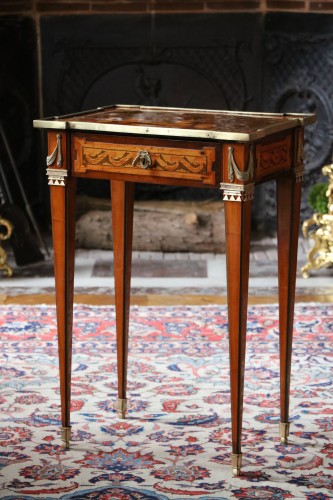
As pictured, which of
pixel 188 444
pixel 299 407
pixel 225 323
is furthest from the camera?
pixel 225 323

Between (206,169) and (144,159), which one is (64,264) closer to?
(144,159)

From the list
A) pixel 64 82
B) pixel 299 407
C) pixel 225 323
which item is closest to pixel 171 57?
pixel 64 82

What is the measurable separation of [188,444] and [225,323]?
1.28 m

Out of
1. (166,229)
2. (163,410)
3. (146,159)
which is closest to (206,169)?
(146,159)

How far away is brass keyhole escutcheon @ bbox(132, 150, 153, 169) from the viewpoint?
→ 9.43ft

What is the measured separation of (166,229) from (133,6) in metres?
1.27

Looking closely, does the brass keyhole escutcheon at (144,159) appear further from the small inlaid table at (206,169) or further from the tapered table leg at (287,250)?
the tapered table leg at (287,250)

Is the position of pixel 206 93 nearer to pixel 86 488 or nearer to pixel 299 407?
pixel 299 407

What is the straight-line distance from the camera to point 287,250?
3.11 m

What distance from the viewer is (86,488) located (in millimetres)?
2910

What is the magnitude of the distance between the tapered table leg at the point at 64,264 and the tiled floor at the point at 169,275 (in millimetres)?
1798


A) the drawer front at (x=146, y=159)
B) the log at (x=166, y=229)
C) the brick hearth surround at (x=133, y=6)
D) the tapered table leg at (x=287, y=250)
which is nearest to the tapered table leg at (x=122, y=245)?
the drawer front at (x=146, y=159)

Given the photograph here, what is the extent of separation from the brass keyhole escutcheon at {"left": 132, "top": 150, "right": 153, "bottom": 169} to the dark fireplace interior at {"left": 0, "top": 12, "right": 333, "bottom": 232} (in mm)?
2958

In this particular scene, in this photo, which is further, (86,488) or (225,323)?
(225,323)
